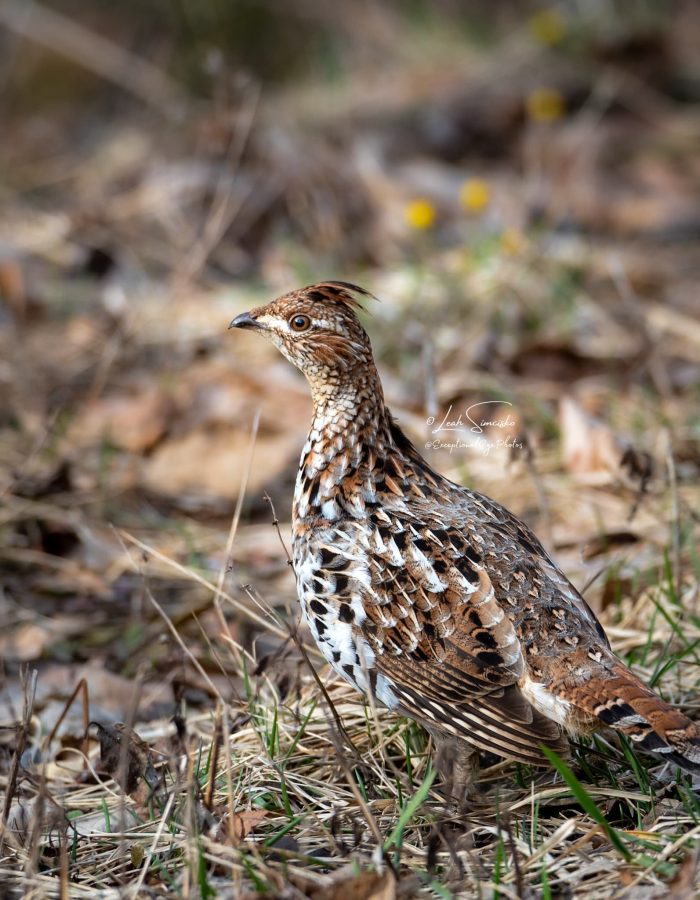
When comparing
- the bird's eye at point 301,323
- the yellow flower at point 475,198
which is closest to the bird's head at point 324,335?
the bird's eye at point 301,323

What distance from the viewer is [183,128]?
1198cm

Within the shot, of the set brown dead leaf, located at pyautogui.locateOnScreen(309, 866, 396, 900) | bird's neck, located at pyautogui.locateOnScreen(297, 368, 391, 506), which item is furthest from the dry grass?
bird's neck, located at pyautogui.locateOnScreen(297, 368, 391, 506)

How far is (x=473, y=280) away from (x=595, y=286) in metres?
1.31

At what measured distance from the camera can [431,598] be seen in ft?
12.2

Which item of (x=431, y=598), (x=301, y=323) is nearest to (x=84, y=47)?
(x=301, y=323)

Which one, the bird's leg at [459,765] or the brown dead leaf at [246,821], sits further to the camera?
the bird's leg at [459,765]

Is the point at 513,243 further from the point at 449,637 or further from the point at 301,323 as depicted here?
the point at 449,637

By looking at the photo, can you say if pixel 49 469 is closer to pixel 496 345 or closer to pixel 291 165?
pixel 496 345

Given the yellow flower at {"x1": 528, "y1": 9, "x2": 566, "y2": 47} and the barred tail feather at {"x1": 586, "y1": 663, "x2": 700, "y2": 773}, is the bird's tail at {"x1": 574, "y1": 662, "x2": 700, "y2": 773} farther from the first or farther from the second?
the yellow flower at {"x1": 528, "y1": 9, "x2": 566, "y2": 47}

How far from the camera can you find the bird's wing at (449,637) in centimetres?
349

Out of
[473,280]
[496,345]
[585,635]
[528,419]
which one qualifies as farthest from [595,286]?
[585,635]

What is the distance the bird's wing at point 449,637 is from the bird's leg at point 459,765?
4.1 inches

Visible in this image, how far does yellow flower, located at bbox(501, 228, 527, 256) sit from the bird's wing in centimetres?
451

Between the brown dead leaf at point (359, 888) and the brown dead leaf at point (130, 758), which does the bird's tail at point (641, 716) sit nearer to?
the brown dead leaf at point (359, 888)
